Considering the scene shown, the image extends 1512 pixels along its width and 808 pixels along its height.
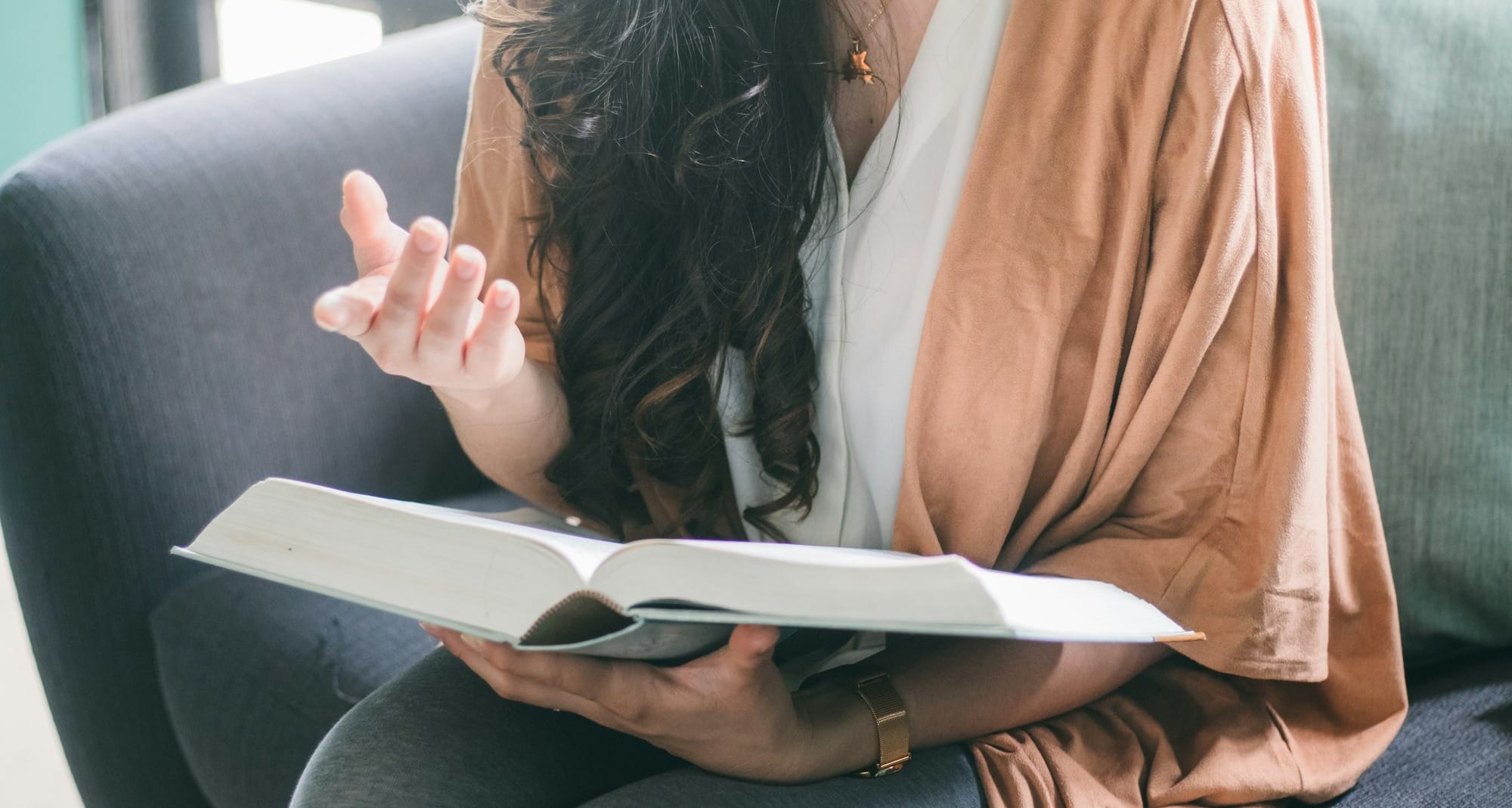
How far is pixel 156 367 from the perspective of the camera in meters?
1.07

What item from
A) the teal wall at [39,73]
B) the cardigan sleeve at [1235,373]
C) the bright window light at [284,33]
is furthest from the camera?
the bright window light at [284,33]

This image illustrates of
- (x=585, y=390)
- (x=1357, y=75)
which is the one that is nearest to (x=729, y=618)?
(x=585, y=390)

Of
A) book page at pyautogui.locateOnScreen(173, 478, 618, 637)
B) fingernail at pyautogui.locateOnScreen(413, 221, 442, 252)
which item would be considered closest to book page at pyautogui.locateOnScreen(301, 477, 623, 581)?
book page at pyautogui.locateOnScreen(173, 478, 618, 637)

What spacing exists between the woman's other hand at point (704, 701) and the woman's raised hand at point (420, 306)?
0.52 feet

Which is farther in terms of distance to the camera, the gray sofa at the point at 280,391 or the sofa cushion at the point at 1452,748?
the gray sofa at the point at 280,391

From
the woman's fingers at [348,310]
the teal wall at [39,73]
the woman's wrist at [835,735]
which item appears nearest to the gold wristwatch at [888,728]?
the woman's wrist at [835,735]

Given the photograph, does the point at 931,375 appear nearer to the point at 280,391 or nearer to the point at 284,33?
the point at 280,391

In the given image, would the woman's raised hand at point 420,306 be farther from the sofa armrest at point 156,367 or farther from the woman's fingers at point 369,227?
the sofa armrest at point 156,367

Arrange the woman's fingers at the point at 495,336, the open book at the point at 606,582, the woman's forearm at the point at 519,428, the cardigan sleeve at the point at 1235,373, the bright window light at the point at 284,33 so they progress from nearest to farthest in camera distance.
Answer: the open book at the point at 606,582 → the woman's fingers at the point at 495,336 → the cardigan sleeve at the point at 1235,373 → the woman's forearm at the point at 519,428 → the bright window light at the point at 284,33

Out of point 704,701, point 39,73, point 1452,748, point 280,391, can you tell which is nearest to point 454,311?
point 704,701

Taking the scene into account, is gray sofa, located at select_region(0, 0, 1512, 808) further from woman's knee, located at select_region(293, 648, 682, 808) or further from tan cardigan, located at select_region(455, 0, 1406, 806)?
woman's knee, located at select_region(293, 648, 682, 808)

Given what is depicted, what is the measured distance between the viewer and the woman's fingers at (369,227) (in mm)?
690

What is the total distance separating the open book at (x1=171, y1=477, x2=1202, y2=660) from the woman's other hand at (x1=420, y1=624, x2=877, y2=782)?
0.03 m

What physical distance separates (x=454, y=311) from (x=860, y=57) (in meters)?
0.41
